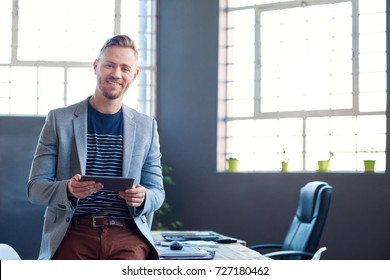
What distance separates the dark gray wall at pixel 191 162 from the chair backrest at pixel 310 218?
1478 mm

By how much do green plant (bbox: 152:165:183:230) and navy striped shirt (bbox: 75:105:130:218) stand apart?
4026mm

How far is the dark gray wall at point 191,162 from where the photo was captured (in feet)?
19.9

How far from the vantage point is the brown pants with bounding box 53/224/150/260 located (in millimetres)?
1982

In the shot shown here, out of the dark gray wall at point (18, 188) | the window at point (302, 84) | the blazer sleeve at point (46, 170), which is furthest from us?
the dark gray wall at point (18, 188)

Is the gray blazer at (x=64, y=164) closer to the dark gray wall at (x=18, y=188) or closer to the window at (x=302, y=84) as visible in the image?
the window at (x=302, y=84)

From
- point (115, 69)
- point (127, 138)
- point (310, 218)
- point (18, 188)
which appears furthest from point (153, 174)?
point (18, 188)

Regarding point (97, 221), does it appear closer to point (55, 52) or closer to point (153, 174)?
point (153, 174)

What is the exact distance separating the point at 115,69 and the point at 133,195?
41cm

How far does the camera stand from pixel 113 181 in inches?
73.0

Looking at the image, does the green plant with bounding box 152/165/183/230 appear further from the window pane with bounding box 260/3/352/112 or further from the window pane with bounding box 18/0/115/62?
the window pane with bounding box 18/0/115/62

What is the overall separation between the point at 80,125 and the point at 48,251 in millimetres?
425

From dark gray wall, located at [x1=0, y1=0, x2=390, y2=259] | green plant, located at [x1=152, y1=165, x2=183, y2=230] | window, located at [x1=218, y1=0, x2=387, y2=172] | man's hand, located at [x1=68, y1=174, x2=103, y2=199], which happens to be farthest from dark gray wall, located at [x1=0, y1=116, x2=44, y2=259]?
man's hand, located at [x1=68, y1=174, x2=103, y2=199]

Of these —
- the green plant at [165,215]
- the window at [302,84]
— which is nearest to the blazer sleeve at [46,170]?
the green plant at [165,215]

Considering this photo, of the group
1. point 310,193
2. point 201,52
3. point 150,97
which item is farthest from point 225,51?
point 310,193
